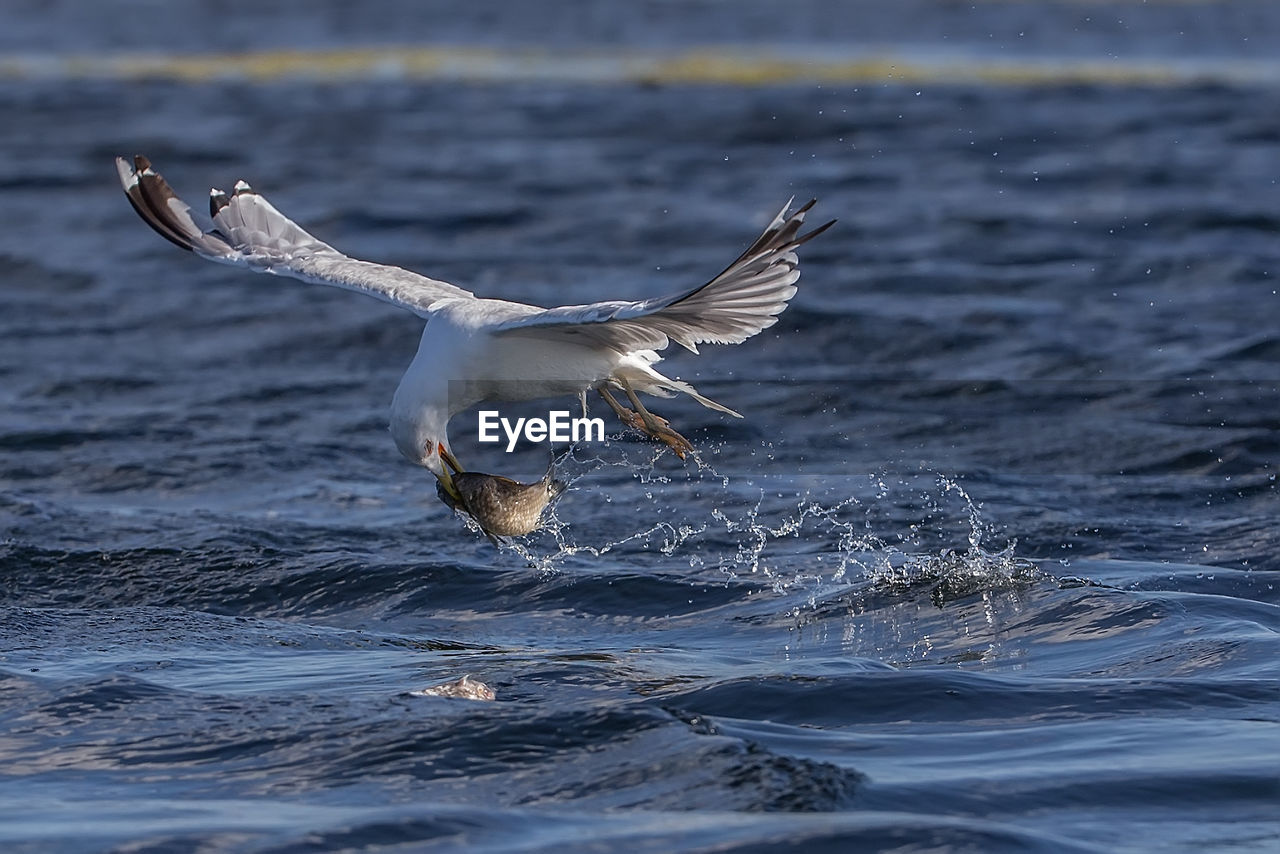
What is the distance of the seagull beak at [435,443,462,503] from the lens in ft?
24.8

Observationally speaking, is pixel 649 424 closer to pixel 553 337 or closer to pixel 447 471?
pixel 553 337

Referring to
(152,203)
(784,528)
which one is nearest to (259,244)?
(152,203)

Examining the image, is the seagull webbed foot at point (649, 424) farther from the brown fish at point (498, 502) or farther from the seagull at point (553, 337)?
the brown fish at point (498, 502)

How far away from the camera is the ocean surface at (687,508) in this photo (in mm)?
6727

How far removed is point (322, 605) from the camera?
371 inches

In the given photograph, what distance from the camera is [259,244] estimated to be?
32.7 ft

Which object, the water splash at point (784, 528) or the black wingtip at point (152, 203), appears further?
the black wingtip at point (152, 203)

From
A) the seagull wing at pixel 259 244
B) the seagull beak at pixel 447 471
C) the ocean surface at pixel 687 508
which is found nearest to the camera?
the ocean surface at pixel 687 508

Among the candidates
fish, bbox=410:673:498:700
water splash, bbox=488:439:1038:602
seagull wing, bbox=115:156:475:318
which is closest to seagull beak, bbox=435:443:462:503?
fish, bbox=410:673:498:700

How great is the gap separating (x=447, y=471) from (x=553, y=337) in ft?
2.57

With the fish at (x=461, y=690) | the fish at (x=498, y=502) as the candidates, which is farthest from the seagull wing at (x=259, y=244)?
the fish at (x=461, y=690)

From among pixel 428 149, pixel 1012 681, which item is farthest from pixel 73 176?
pixel 1012 681

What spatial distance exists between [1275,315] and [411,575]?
28.8ft

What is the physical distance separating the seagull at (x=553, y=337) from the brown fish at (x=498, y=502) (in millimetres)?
68
